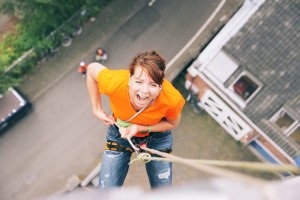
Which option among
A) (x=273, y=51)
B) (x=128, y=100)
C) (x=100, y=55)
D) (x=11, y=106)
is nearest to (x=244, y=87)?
(x=273, y=51)

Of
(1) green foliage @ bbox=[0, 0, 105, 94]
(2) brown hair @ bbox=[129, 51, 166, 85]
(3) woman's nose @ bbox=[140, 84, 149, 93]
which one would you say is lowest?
(1) green foliage @ bbox=[0, 0, 105, 94]

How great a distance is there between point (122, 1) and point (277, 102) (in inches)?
313

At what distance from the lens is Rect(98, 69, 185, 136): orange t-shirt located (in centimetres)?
515

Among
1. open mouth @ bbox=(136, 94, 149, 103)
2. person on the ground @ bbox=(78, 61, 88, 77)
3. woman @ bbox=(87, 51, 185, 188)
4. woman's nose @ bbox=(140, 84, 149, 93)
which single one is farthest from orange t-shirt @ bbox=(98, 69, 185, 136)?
person on the ground @ bbox=(78, 61, 88, 77)

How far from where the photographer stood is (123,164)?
6223 mm

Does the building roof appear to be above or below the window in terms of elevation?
above

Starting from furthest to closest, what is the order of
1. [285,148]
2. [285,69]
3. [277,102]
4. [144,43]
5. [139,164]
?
[144,43] → [139,164] → [285,148] → [277,102] → [285,69]

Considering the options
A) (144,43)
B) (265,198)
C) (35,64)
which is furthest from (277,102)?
(35,64)

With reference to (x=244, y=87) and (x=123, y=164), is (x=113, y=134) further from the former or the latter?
(x=244, y=87)

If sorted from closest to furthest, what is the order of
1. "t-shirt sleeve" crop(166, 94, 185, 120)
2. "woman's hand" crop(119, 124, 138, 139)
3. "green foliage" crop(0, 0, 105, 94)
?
"woman's hand" crop(119, 124, 138, 139), "t-shirt sleeve" crop(166, 94, 185, 120), "green foliage" crop(0, 0, 105, 94)

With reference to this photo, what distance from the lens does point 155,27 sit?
13.9m

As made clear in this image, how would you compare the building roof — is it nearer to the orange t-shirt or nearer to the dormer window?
the dormer window

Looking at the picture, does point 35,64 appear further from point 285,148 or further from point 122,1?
point 285,148

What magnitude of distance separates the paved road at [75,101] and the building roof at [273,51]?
4435 mm
